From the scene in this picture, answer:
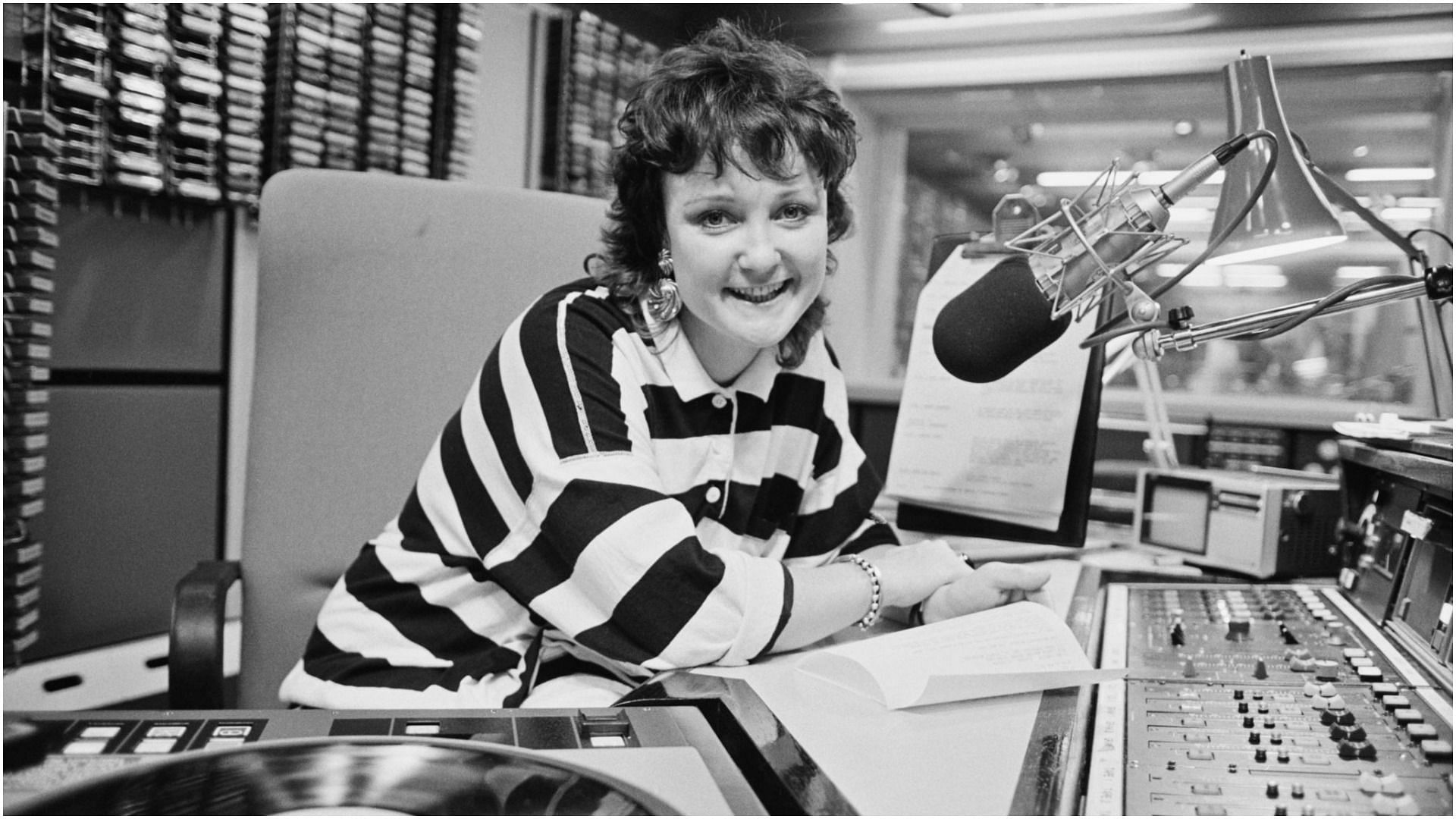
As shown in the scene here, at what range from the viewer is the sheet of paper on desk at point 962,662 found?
746mm

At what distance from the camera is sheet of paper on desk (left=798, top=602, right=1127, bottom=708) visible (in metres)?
0.75

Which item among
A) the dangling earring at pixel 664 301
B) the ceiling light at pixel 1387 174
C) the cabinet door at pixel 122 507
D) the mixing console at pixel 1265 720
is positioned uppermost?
the ceiling light at pixel 1387 174

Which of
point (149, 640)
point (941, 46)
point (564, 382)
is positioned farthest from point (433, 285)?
point (149, 640)

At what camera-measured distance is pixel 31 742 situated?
57 cm

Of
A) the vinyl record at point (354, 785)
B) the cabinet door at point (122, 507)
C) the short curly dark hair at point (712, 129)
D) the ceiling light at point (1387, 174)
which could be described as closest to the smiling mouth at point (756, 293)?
the short curly dark hair at point (712, 129)

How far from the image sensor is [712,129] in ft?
3.29

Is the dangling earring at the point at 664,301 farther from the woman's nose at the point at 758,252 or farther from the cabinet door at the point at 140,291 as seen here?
the cabinet door at the point at 140,291

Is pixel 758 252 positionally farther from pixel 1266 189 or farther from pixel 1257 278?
pixel 1257 278

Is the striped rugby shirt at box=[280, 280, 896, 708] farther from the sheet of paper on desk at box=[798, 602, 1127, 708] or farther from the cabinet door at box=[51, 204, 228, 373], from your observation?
the cabinet door at box=[51, 204, 228, 373]

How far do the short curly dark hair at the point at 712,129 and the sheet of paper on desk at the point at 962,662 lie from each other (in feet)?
1.38

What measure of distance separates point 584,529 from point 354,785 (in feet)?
1.24

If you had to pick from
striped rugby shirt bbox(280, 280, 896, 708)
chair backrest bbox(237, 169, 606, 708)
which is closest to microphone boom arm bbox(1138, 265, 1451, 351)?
striped rugby shirt bbox(280, 280, 896, 708)

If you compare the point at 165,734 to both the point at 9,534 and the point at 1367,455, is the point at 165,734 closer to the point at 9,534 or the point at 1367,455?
the point at 1367,455

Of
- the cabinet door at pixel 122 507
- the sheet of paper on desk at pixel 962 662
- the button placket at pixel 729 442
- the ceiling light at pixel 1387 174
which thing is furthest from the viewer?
the ceiling light at pixel 1387 174
